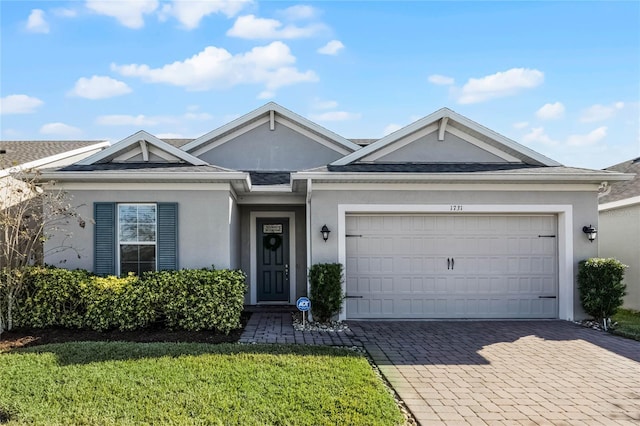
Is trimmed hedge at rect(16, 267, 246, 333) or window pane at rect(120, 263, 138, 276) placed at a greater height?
window pane at rect(120, 263, 138, 276)

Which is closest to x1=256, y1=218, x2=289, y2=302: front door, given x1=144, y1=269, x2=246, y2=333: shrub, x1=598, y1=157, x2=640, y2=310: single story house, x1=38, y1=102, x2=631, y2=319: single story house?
x1=38, y1=102, x2=631, y2=319: single story house

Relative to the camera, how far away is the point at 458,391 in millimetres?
5246

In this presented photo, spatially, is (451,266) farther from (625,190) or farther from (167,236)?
(625,190)

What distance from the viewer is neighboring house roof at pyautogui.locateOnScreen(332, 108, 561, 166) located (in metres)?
10.2

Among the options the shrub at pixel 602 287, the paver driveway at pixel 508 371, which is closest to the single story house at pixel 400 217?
the shrub at pixel 602 287

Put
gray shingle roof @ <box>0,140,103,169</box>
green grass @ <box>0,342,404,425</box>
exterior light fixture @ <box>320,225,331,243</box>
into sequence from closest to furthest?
green grass @ <box>0,342,404,425</box> → exterior light fixture @ <box>320,225,331,243</box> → gray shingle roof @ <box>0,140,103,169</box>

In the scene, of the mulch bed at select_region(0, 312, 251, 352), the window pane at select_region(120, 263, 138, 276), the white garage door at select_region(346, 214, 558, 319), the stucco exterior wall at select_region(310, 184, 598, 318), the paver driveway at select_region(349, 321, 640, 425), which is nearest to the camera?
the paver driveway at select_region(349, 321, 640, 425)

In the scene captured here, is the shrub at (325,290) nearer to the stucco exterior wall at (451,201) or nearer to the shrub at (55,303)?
the stucco exterior wall at (451,201)

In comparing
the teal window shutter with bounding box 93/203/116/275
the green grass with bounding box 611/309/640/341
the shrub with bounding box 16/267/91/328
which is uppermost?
the teal window shutter with bounding box 93/203/116/275

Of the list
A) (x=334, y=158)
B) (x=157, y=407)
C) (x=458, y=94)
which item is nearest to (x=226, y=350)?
(x=157, y=407)

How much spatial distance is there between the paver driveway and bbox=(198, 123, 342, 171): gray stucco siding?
17.3 ft

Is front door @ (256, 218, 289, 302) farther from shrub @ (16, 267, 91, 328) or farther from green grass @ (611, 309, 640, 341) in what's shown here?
green grass @ (611, 309, 640, 341)

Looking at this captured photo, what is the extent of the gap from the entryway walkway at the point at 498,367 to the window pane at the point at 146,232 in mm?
2895

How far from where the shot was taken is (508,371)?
6.04 metres
